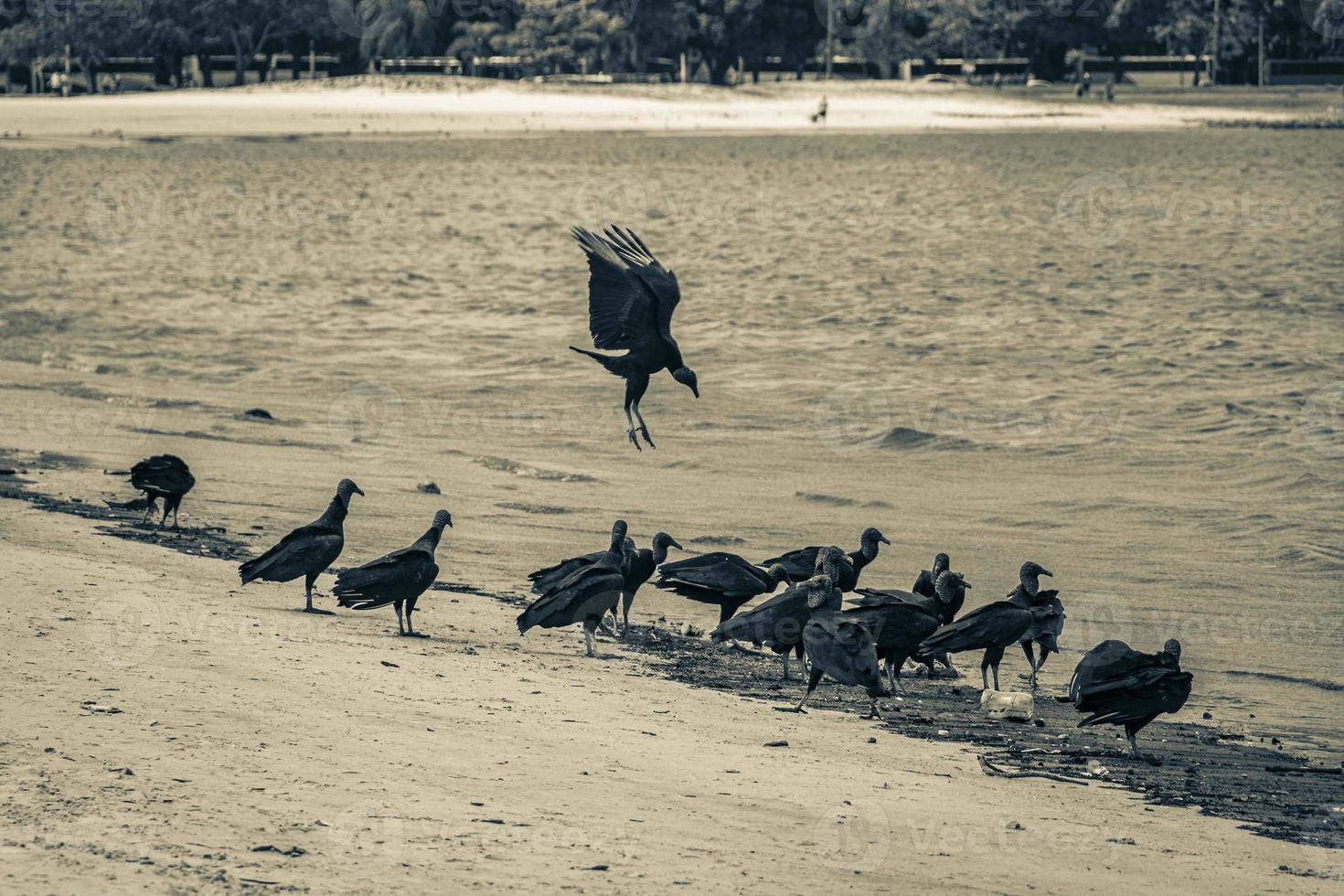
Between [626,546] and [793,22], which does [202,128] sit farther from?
[626,546]

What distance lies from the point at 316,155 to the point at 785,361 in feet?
154

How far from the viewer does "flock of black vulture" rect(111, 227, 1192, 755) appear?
31.7 feet

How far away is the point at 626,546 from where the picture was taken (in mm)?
11742

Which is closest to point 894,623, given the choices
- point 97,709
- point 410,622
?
point 410,622

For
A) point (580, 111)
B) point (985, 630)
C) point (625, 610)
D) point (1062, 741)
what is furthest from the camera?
point (580, 111)

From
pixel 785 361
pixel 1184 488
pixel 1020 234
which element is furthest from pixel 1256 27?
pixel 1184 488

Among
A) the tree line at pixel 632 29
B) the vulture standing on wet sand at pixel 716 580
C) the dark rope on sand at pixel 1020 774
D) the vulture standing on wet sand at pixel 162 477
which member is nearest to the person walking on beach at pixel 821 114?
the tree line at pixel 632 29

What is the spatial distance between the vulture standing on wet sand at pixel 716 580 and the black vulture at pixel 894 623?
89 cm

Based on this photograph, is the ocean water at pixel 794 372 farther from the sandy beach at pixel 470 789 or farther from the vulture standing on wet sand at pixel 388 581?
the sandy beach at pixel 470 789

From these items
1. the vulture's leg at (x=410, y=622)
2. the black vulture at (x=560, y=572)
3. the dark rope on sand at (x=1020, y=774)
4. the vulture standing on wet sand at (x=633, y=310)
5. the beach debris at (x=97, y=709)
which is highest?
the vulture standing on wet sand at (x=633, y=310)

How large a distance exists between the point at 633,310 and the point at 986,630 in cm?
285

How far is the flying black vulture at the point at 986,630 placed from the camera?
1041 cm

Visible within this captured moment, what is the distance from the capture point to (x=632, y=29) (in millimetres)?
109125

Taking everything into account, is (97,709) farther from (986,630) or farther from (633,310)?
(986,630)
